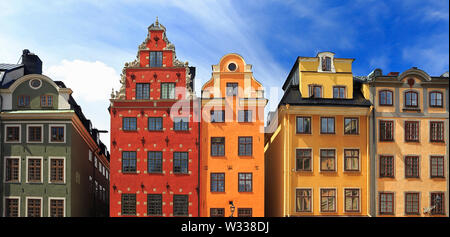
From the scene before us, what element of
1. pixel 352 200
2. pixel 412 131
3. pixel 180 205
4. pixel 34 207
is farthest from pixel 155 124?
pixel 412 131

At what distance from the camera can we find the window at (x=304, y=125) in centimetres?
4700

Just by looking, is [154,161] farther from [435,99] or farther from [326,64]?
[435,99]

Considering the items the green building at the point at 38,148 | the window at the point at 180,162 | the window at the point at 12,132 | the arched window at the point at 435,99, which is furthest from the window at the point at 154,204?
the arched window at the point at 435,99

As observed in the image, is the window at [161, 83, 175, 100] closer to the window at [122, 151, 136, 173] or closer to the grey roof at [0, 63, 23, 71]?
the window at [122, 151, 136, 173]

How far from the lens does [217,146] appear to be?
4725 centimetres

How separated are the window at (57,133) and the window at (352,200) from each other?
2434 cm

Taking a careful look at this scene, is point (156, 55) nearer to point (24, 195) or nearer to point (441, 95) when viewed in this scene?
point (24, 195)

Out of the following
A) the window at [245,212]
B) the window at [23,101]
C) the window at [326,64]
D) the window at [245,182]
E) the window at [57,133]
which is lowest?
the window at [245,212]

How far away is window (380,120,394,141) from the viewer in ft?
155

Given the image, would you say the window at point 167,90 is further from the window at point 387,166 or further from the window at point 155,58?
the window at point 387,166

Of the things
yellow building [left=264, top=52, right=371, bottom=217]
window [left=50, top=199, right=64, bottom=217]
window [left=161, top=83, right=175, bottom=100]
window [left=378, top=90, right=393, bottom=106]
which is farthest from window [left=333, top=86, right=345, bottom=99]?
window [left=50, top=199, right=64, bottom=217]

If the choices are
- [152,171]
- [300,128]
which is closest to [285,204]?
[300,128]

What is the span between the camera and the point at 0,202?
45.4 meters

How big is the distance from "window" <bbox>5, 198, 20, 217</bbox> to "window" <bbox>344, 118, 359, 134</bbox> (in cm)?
2810
